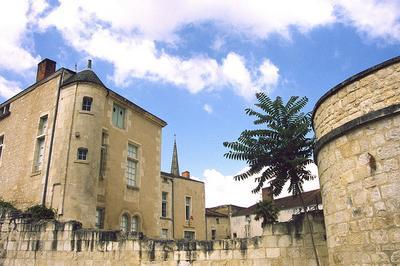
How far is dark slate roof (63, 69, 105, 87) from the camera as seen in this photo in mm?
14430

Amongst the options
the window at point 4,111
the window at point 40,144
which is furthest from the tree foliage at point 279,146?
the window at point 4,111

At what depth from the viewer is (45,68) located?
54.6 ft

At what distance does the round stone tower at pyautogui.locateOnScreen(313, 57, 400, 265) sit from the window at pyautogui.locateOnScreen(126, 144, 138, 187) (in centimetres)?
1149

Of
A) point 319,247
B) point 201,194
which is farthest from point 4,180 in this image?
point 319,247

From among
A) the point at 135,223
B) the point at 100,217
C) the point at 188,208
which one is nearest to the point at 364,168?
the point at 100,217

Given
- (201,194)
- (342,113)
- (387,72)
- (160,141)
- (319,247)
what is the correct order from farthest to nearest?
(201,194), (160,141), (319,247), (342,113), (387,72)

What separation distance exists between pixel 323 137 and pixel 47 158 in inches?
446

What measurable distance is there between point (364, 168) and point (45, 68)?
1521cm

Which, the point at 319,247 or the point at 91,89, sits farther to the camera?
the point at 91,89

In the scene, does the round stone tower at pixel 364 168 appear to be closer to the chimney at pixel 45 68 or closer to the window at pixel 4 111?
the chimney at pixel 45 68

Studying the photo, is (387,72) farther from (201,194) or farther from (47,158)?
(201,194)

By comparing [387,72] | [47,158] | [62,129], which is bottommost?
[387,72]

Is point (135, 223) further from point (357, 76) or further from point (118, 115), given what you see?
point (357, 76)

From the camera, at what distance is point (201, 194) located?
80.9 ft
